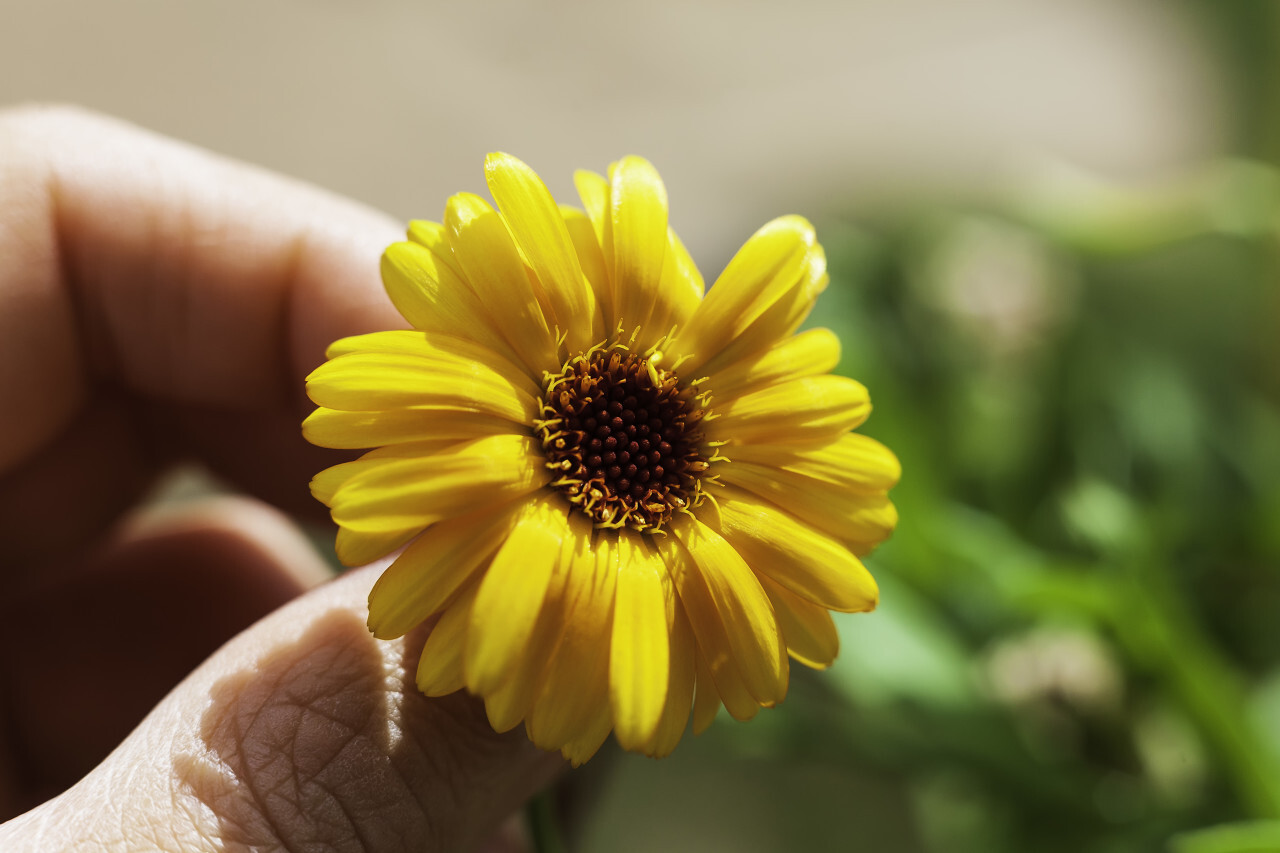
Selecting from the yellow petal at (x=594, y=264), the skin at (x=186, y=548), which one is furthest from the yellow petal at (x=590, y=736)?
the yellow petal at (x=594, y=264)

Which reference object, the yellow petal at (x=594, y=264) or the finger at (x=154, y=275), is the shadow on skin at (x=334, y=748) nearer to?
the yellow petal at (x=594, y=264)

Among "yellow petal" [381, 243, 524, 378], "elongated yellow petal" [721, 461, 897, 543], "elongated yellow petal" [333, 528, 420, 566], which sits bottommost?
"elongated yellow petal" [333, 528, 420, 566]

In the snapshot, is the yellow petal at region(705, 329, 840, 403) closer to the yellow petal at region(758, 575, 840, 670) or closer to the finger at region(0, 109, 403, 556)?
the yellow petal at region(758, 575, 840, 670)

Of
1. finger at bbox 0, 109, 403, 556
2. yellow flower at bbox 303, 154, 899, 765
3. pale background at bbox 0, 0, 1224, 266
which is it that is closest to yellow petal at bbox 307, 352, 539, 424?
yellow flower at bbox 303, 154, 899, 765

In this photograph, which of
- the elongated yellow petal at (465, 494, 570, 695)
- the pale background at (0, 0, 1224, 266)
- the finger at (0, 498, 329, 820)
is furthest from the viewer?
the pale background at (0, 0, 1224, 266)

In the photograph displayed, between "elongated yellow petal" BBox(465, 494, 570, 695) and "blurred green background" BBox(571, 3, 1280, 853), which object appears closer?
"elongated yellow petal" BBox(465, 494, 570, 695)

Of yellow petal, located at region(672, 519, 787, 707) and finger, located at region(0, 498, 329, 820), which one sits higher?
yellow petal, located at region(672, 519, 787, 707)
